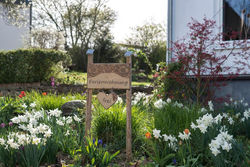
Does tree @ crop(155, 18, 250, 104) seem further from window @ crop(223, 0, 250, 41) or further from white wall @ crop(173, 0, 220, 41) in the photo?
window @ crop(223, 0, 250, 41)

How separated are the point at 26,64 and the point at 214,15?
24.3 ft

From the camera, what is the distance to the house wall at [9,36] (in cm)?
2098

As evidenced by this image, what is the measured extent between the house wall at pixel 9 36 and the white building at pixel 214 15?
1675 cm

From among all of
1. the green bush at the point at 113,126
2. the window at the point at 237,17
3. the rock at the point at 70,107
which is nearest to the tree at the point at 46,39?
the rock at the point at 70,107

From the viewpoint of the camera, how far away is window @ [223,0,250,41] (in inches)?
241

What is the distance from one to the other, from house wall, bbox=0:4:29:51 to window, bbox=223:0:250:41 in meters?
17.4

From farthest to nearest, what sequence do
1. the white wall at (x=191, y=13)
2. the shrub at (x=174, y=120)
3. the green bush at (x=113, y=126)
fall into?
the white wall at (x=191, y=13) < the green bush at (x=113, y=126) < the shrub at (x=174, y=120)

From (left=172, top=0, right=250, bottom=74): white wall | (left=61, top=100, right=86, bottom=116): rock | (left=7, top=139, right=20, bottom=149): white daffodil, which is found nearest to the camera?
(left=7, top=139, right=20, bottom=149): white daffodil

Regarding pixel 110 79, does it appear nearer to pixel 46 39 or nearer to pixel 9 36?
pixel 46 39

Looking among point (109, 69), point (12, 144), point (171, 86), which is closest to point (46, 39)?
point (171, 86)

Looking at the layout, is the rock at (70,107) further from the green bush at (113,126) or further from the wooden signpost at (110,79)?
the wooden signpost at (110,79)

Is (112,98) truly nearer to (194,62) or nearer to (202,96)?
(194,62)

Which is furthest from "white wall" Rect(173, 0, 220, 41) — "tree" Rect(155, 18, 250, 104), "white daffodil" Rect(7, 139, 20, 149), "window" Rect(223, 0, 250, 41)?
"white daffodil" Rect(7, 139, 20, 149)

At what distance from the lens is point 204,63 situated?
17.2ft
